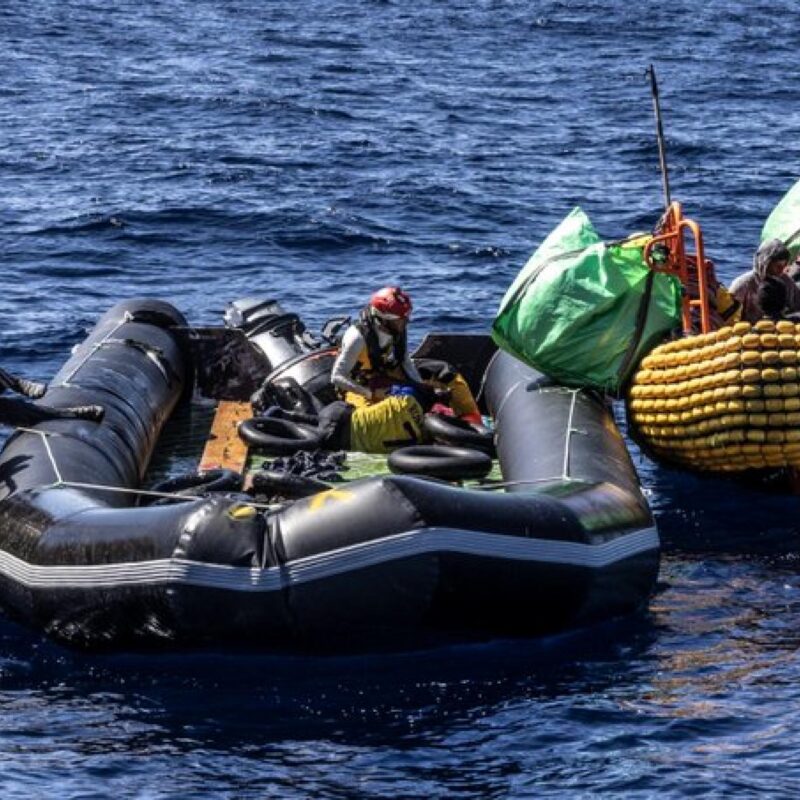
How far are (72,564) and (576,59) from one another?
75.3ft

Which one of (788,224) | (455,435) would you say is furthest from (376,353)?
(788,224)

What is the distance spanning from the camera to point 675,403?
43.5 ft

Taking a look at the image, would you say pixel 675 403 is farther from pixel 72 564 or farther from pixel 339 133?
pixel 339 133

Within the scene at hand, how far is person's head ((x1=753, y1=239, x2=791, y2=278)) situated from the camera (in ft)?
46.0

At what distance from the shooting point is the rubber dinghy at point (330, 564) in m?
10.3

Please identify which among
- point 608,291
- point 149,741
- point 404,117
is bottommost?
point 149,741

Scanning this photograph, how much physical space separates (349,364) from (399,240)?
781 centimetres

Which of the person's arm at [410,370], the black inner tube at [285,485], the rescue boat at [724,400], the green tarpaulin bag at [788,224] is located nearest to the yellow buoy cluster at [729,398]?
the rescue boat at [724,400]

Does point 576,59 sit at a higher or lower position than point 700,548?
higher

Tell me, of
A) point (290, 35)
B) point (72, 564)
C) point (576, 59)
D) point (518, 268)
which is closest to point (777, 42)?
point (576, 59)

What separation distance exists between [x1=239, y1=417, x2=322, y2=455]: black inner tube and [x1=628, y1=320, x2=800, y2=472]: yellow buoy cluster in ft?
6.87

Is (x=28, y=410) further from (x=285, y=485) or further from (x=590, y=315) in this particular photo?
(x=590, y=315)

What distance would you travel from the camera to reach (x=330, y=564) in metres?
10.3

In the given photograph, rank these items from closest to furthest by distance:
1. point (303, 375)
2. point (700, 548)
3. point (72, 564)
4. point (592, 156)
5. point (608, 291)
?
point (72, 564) → point (700, 548) → point (608, 291) → point (303, 375) → point (592, 156)
